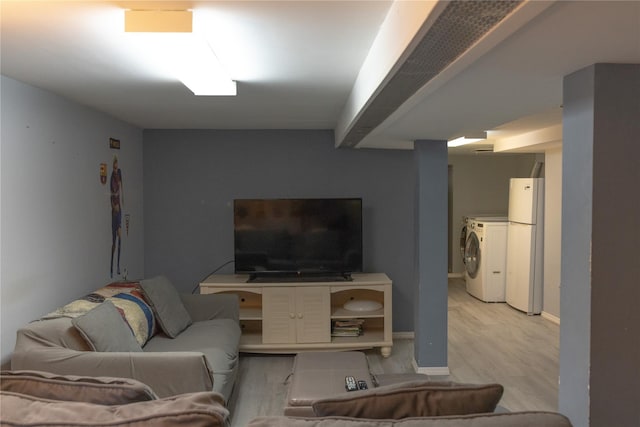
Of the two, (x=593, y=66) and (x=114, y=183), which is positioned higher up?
(x=593, y=66)

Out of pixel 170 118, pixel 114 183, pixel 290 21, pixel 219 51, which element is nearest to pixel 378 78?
pixel 290 21

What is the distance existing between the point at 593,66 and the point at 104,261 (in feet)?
12.3

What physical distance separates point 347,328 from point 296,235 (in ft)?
3.38

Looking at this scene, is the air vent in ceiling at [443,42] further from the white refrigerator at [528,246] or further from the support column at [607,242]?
the white refrigerator at [528,246]

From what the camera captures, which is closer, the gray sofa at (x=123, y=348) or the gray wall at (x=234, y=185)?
the gray sofa at (x=123, y=348)

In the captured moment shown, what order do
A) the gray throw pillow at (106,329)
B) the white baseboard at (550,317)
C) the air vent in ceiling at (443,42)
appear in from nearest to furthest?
the air vent in ceiling at (443,42) → the gray throw pillow at (106,329) → the white baseboard at (550,317)

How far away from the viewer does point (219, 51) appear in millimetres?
2285

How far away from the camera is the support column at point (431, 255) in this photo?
4129mm

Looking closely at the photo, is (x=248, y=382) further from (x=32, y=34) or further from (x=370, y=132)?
(x=32, y=34)

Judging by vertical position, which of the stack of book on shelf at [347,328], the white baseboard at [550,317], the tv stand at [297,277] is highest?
the tv stand at [297,277]

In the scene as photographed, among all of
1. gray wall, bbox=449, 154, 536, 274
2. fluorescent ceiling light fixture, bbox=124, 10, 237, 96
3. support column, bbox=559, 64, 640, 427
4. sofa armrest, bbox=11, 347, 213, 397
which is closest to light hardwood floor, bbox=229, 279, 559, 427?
sofa armrest, bbox=11, 347, 213, 397

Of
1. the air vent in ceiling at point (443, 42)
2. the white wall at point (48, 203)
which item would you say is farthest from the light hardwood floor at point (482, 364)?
the air vent in ceiling at point (443, 42)

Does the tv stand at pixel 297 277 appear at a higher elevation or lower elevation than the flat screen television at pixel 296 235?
lower

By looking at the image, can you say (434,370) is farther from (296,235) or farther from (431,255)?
(296,235)
